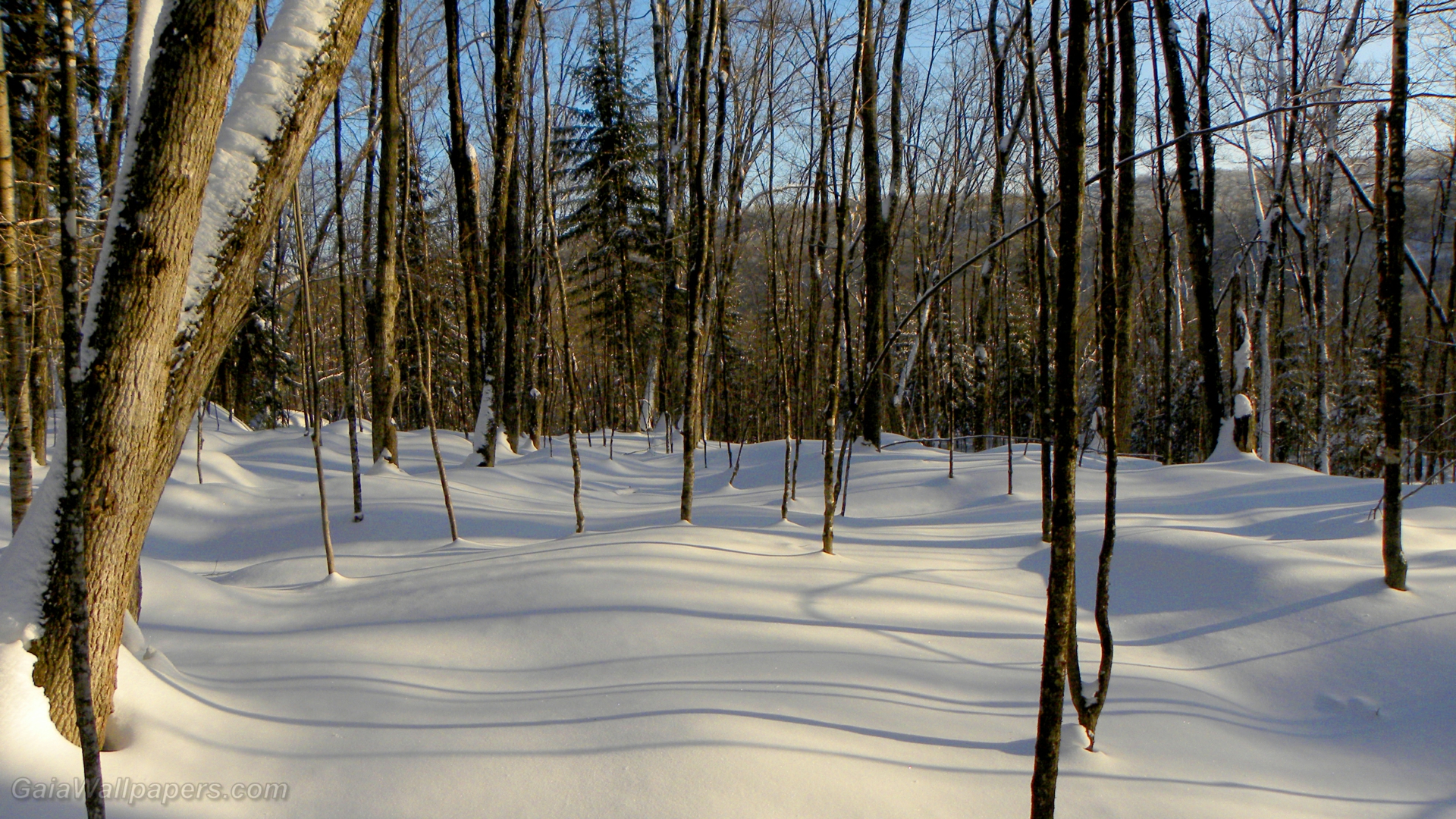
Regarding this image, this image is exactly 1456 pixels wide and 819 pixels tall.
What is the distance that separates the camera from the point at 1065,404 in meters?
1.92

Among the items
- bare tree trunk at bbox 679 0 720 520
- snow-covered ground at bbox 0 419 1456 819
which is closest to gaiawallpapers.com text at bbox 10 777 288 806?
snow-covered ground at bbox 0 419 1456 819

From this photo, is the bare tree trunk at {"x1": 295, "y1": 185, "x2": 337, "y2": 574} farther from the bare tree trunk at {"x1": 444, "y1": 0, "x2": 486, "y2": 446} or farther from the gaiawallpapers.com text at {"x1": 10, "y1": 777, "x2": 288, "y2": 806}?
the bare tree trunk at {"x1": 444, "y1": 0, "x2": 486, "y2": 446}

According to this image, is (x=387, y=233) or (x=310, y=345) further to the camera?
(x=387, y=233)

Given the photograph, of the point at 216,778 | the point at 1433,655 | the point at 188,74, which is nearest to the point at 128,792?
the point at 216,778

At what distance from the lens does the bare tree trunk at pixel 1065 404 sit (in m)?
1.88

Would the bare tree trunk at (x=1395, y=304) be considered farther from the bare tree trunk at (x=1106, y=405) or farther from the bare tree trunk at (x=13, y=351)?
the bare tree trunk at (x=13, y=351)

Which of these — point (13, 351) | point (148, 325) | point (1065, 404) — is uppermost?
point (13, 351)

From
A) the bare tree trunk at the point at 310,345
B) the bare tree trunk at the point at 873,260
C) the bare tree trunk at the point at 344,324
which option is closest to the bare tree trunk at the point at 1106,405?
the bare tree trunk at the point at 310,345

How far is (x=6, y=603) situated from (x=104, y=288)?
1.02 meters

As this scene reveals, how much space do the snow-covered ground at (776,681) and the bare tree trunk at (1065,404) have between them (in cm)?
60

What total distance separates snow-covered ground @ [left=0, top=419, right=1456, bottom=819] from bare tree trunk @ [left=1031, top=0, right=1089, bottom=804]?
60cm

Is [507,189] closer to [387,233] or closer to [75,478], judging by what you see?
[387,233]

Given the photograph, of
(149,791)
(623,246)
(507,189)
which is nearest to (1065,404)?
(149,791)

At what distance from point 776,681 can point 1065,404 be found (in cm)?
173
